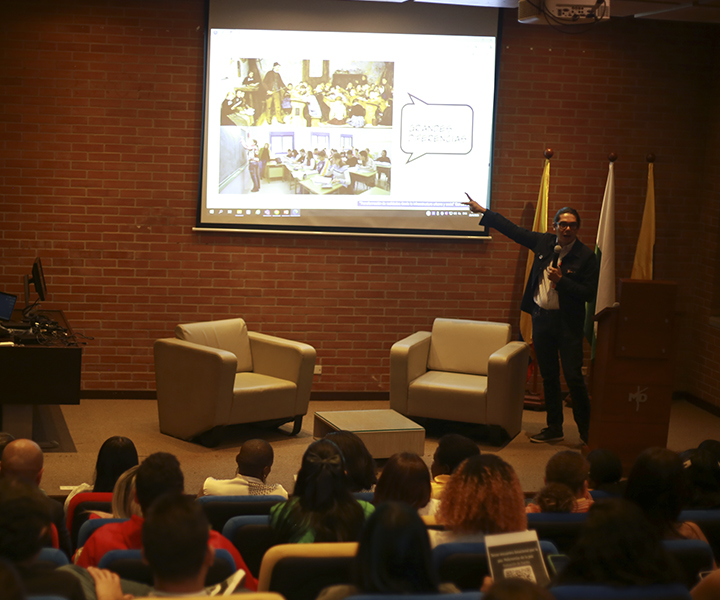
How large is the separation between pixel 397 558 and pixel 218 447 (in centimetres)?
367

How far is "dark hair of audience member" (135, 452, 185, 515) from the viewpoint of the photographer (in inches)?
95.9

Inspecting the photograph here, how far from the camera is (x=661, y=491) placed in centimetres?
247

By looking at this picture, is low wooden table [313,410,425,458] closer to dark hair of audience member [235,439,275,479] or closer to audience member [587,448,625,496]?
dark hair of audience member [235,439,275,479]

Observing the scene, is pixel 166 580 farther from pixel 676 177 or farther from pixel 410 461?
pixel 676 177

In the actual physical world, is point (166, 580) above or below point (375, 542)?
below

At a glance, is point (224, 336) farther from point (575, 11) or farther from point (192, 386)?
point (575, 11)

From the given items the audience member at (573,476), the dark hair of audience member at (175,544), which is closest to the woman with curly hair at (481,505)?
the audience member at (573,476)

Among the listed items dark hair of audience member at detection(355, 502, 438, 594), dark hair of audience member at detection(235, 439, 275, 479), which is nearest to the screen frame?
dark hair of audience member at detection(235, 439, 275, 479)

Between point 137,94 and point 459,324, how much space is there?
300 cm

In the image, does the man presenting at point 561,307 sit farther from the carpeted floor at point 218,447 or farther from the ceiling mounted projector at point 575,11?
the ceiling mounted projector at point 575,11

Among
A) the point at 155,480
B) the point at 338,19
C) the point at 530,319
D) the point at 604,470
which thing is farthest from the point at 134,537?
the point at 338,19

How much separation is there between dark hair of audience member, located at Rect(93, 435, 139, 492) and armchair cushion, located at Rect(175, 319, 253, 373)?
7.80 ft

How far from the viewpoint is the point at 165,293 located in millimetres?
6234

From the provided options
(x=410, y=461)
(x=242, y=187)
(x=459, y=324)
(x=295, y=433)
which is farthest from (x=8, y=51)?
(x=410, y=461)
